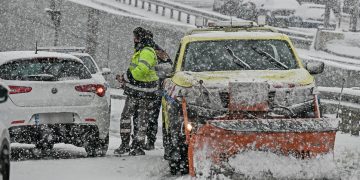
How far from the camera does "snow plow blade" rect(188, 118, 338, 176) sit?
29.6ft

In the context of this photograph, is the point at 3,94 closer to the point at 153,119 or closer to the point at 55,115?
the point at 55,115

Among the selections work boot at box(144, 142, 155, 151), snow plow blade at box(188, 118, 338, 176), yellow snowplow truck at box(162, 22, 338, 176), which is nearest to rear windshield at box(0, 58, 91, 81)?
yellow snowplow truck at box(162, 22, 338, 176)

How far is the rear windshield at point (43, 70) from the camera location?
11.5m

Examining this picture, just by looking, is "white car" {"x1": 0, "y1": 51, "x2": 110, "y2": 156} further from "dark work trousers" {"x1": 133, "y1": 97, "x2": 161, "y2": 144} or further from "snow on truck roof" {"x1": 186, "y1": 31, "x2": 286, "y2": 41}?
"snow on truck roof" {"x1": 186, "y1": 31, "x2": 286, "y2": 41}

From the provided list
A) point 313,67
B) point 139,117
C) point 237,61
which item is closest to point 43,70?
point 139,117

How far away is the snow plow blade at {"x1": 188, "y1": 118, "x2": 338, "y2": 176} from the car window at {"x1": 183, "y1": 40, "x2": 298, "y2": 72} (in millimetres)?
1938

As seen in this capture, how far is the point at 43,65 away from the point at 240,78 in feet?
9.85

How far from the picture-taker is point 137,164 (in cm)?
1125

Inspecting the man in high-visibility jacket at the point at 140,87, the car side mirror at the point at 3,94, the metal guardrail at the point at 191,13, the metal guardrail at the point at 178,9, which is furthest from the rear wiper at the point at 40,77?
the metal guardrail at the point at 178,9

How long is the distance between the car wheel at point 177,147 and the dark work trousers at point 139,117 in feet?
7.59

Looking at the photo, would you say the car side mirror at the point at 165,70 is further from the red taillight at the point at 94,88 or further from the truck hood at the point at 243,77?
the red taillight at the point at 94,88

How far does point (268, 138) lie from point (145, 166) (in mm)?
2442

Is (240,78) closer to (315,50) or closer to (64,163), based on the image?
(64,163)

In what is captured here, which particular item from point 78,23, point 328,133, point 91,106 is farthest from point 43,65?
point 78,23
